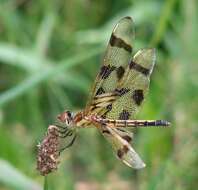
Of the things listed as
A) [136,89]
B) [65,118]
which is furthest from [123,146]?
[136,89]

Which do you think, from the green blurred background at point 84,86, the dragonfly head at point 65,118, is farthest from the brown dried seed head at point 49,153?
the green blurred background at point 84,86

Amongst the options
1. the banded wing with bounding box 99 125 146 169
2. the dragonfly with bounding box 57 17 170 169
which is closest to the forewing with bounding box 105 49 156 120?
the dragonfly with bounding box 57 17 170 169

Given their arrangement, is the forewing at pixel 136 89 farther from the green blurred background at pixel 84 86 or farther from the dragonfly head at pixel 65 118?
the green blurred background at pixel 84 86

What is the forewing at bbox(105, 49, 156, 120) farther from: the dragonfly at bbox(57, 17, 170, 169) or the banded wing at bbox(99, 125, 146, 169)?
the banded wing at bbox(99, 125, 146, 169)

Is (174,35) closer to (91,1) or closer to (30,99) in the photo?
(91,1)

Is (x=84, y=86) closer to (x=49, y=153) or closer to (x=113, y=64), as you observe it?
(x=113, y=64)

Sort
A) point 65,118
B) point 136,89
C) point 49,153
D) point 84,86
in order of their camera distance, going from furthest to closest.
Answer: point 84,86
point 136,89
point 65,118
point 49,153
